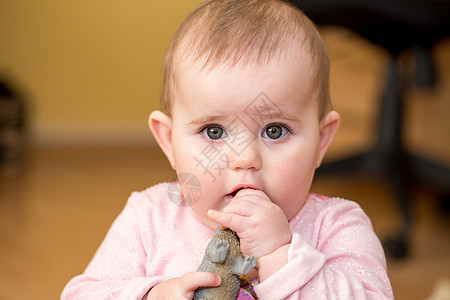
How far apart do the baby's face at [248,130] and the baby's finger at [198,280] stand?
0.35ft

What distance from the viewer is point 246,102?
0.62m

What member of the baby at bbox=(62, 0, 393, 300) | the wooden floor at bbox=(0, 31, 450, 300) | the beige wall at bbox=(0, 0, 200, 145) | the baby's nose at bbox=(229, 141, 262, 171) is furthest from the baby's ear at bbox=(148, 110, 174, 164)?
the beige wall at bbox=(0, 0, 200, 145)

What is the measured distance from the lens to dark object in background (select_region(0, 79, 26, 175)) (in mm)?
2570

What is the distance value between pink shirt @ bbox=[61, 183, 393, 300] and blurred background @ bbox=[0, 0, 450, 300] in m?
0.98

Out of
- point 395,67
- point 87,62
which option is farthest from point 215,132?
point 87,62

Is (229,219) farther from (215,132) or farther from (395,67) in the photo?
(395,67)

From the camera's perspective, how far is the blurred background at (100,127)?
188 centimetres

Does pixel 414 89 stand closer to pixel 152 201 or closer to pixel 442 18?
pixel 442 18

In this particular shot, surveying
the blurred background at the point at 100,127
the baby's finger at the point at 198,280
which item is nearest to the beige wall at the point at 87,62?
the blurred background at the point at 100,127

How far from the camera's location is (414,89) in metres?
2.15

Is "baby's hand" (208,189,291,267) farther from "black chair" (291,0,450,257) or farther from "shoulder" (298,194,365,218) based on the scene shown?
"black chair" (291,0,450,257)

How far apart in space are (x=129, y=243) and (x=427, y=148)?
1.67m

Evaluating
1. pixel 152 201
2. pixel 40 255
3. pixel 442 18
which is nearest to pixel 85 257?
pixel 40 255

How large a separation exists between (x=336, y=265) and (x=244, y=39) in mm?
273
